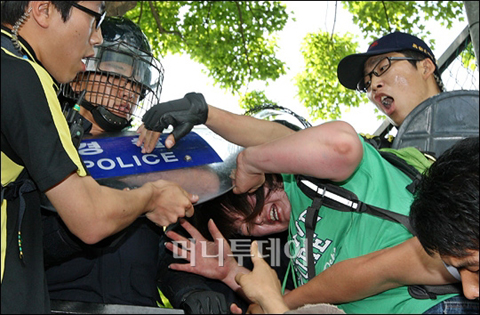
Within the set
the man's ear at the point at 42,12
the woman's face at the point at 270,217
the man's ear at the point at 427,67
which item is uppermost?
the man's ear at the point at 427,67

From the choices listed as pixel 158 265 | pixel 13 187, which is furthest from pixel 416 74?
pixel 13 187

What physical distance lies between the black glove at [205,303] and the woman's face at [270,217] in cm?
46

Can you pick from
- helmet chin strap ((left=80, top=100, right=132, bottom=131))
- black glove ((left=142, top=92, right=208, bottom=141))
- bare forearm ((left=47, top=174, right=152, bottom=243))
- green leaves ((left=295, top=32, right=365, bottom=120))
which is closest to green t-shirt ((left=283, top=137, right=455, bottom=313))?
black glove ((left=142, top=92, right=208, bottom=141))

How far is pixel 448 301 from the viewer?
210 cm

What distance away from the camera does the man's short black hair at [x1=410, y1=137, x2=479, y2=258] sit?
Result: 160cm

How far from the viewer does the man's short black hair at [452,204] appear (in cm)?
160

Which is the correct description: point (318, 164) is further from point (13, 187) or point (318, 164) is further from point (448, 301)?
point (13, 187)

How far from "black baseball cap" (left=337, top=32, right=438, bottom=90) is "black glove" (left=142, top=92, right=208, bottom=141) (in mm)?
1246

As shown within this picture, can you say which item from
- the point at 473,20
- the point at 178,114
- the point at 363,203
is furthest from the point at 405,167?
the point at 178,114

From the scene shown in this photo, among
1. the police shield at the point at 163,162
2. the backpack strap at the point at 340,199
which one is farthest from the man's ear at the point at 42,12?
the backpack strap at the point at 340,199

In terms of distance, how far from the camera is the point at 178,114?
2.43m

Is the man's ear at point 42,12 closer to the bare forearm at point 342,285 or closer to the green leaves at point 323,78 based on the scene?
the bare forearm at point 342,285

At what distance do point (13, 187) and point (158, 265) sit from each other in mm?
1317

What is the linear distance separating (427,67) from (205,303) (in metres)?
1.91
